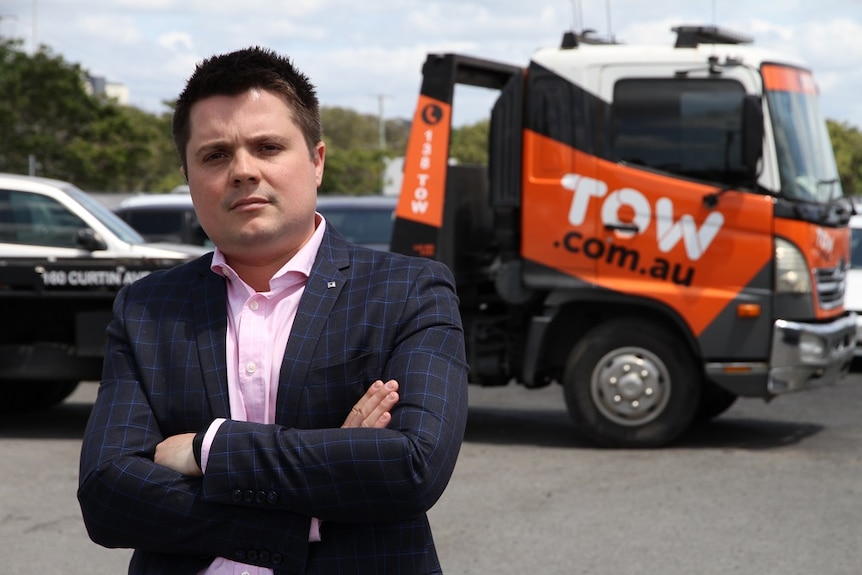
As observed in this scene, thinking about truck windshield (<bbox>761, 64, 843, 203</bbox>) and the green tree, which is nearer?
truck windshield (<bbox>761, 64, 843, 203</bbox>)

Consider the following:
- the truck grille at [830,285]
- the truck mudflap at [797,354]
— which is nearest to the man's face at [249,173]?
the truck mudflap at [797,354]

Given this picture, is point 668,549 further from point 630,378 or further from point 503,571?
point 630,378

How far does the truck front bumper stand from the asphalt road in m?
0.51

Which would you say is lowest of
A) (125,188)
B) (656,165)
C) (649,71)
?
(125,188)

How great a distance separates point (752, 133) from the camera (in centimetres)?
891

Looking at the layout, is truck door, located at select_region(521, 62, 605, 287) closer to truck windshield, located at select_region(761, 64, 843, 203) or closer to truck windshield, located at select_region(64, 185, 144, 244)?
truck windshield, located at select_region(761, 64, 843, 203)

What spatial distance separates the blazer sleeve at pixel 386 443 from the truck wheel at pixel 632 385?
697cm

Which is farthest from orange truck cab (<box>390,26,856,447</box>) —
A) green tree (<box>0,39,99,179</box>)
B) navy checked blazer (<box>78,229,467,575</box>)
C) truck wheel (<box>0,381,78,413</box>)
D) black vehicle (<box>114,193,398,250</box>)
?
green tree (<box>0,39,99,179</box>)

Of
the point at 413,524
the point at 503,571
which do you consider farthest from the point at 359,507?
the point at 503,571

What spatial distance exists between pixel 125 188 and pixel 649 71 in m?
42.8

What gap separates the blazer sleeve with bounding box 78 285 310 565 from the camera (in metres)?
2.38

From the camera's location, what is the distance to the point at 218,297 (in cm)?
255

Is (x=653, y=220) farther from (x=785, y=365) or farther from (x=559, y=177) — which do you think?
(x=785, y=365)

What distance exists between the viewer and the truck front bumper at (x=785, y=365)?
909 centimetres
